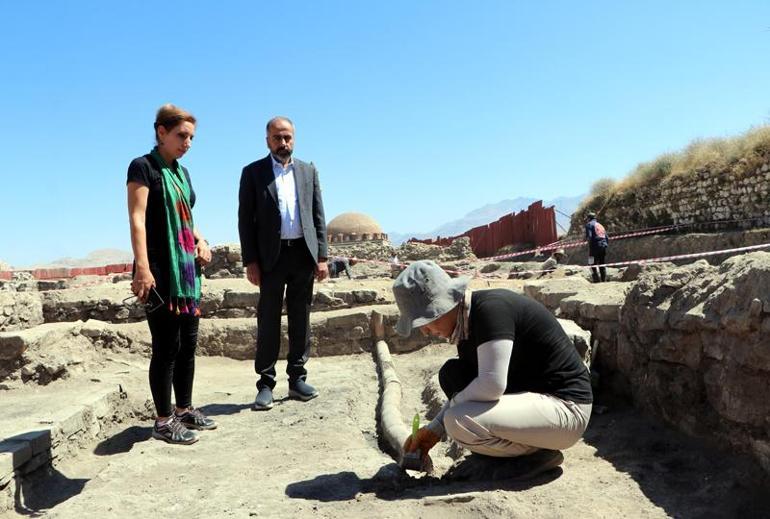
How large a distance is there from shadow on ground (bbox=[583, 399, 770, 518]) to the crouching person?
44 centimetres

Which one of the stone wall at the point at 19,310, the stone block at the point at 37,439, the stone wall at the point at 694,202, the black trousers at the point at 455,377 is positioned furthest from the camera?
the stone wall at the point at 694,202

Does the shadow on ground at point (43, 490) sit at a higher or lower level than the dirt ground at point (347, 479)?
lower

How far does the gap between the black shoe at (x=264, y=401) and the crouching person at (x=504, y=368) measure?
1805mm

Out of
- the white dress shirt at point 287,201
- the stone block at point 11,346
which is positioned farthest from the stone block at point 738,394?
the stone block at point 11,346

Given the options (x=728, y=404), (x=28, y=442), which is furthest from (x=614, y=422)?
(x=28, y=442)

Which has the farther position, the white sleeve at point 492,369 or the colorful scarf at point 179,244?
the colorful scarf at point 179,244

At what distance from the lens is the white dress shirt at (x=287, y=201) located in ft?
13.9

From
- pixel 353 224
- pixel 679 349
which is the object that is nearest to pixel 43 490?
pixel 679 349

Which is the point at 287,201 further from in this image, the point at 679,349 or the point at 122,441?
the point at 679,349

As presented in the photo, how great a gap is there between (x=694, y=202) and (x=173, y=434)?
679 inches

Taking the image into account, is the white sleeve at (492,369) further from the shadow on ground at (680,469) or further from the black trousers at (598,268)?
the black trousers at (598,268)

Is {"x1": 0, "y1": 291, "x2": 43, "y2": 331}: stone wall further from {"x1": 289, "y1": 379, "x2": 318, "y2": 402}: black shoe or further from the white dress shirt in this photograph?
the white dress shirt

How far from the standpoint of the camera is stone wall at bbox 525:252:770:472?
8.36 feet

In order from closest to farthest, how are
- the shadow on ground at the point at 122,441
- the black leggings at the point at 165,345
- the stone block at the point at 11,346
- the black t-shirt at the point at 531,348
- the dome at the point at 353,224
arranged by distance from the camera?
the black t-shirt at the point at 531,348, the black leggings at the point at 165,345, the shadow on ground at the point at 122,441, the stone block at the point at 11,346, the dome at the point at 353,224
